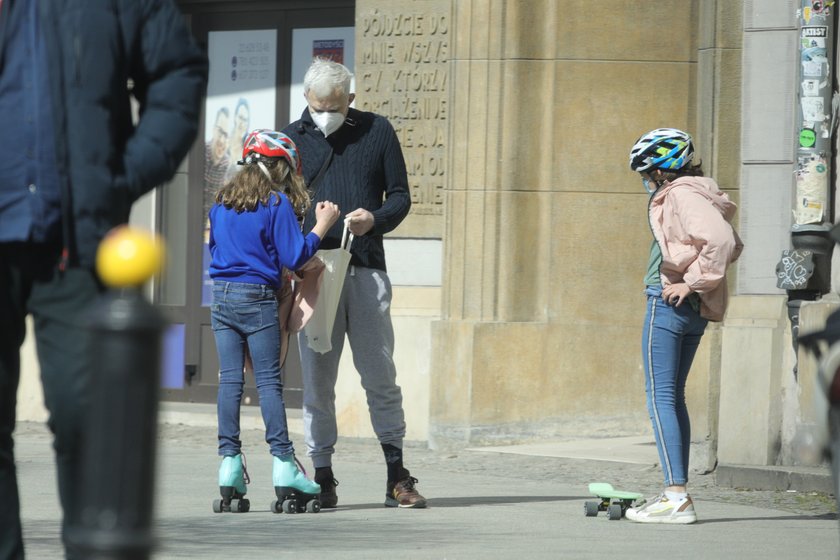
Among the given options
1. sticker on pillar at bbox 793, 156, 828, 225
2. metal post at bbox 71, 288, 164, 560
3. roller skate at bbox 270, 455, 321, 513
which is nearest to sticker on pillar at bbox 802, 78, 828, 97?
sticker on pillar at bbox 793, 156, 828, 225

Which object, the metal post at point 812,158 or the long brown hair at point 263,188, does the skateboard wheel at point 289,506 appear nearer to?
the long brown hair at point 263,188

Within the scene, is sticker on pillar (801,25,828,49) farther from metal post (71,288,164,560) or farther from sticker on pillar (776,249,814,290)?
metal post (71,288,164,560)

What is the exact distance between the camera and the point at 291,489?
25.2ft

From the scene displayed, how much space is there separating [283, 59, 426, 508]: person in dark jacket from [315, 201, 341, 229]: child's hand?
0.45ft

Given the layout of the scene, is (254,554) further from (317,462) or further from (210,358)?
(210,358)

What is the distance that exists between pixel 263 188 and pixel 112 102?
3.54 metres

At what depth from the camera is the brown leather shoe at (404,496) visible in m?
7.92

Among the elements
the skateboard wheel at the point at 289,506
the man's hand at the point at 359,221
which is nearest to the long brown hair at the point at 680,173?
the man's hand at the point at 359,221

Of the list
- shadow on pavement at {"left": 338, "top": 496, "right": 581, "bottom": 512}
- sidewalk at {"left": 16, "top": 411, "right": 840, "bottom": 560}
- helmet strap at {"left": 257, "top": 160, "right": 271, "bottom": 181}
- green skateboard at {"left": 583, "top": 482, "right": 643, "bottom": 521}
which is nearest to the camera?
sidewalk at {"left": 16, "top": 411, "right": 840, "bottom": 560}

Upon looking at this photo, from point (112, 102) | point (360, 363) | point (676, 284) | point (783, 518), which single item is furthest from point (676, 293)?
point (112, 102)

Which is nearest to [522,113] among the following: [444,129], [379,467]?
[444,129]

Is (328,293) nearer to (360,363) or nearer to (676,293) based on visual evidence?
(360,363)

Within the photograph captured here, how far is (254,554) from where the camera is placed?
6.35m

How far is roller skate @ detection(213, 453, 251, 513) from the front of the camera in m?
7.63
